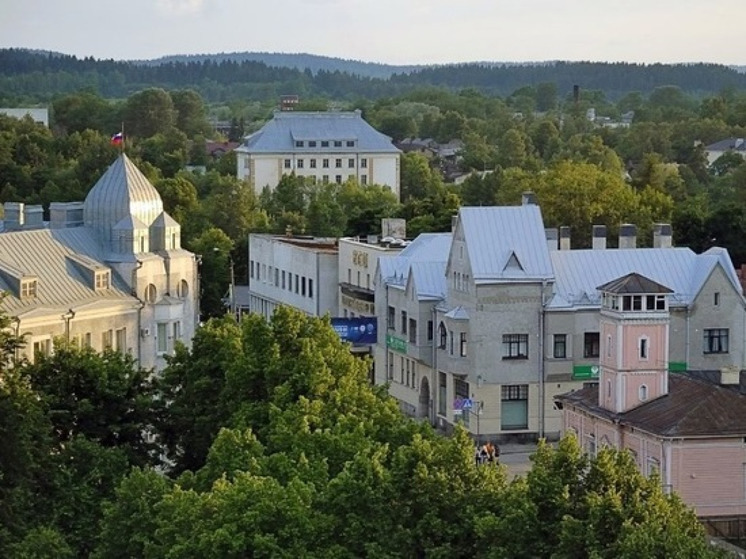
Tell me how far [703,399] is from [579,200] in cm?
5145

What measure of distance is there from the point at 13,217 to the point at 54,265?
1120cm

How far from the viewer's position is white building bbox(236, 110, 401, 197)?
187500 mm

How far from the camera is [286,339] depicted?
56938 millimetres

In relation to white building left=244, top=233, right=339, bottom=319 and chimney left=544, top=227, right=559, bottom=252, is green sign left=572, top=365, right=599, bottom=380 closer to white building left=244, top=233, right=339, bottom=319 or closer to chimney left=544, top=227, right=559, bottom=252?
chimney left=544, top=227, right=559, bottom=252

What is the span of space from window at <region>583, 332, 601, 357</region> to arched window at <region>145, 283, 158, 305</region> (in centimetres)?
1635

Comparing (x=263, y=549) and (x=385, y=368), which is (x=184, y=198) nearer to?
(x=385, y=368)

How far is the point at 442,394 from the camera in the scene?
7981cm

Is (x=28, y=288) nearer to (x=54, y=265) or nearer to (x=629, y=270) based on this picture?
(x=54, y=265)

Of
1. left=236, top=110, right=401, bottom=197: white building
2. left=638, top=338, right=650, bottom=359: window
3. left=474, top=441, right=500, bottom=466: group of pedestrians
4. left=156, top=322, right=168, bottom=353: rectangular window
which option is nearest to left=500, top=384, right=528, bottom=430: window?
left=474, top=441, right=500, bottom=466: group of pedestrians

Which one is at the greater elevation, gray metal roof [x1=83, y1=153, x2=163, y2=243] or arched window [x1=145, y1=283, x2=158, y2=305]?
gray metal roof [x1=83, y1=153, x2=163, y2=243]

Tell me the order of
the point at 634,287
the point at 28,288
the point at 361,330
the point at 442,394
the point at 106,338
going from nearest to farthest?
1. the point at 634,287
2. the point at 28,288
3. the point at 106,338
4. the point at 442,394
5. the point at 361,330

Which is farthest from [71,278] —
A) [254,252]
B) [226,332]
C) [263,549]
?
[254,252]

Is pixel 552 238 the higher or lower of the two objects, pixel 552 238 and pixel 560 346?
the higher

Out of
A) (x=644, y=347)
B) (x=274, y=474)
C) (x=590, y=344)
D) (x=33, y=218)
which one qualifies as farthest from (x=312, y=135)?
(x=274, y=474)
